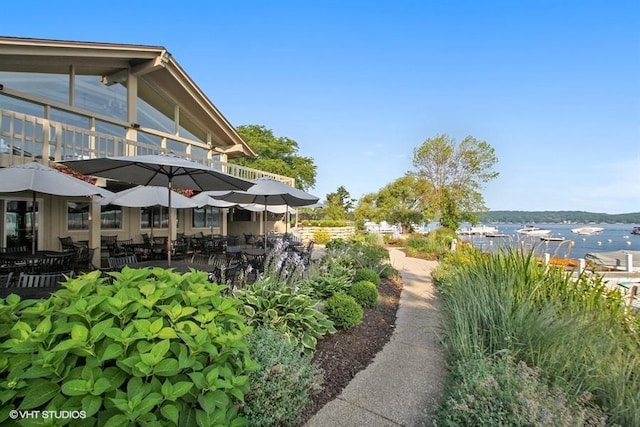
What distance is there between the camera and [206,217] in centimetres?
1664

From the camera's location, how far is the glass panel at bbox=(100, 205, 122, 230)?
11703 mm

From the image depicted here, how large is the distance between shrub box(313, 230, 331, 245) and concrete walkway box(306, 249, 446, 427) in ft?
51.0

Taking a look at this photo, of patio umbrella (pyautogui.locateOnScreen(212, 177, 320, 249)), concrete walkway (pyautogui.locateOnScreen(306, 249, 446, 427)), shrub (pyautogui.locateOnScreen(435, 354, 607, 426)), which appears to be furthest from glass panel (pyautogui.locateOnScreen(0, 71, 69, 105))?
shrub (pyautogui.locateOnScreen(435, 354, 607, 426))

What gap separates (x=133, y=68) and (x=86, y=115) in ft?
9.15

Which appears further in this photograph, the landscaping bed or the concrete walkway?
the landscaping bed

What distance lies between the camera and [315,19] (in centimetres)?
1231

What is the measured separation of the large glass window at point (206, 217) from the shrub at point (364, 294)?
11.8 meters

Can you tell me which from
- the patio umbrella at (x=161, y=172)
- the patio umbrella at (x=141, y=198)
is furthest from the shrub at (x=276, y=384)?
the patio umbrella at (x=141, y=198)

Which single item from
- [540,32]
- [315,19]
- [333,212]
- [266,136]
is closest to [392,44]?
[315,19]

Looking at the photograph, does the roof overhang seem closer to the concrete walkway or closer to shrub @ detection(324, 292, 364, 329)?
shrub @ detection(324, 292, 364, 329)

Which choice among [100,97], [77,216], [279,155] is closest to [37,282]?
[77,216]

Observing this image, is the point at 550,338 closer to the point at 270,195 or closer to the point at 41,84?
the point at 270,195

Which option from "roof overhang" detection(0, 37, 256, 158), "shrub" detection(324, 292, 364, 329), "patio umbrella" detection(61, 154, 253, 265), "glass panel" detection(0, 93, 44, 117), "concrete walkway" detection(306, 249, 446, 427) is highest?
"roof overhang" detection(0, 37, 256, 158)

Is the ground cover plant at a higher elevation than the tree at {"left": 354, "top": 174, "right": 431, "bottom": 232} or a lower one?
lower
